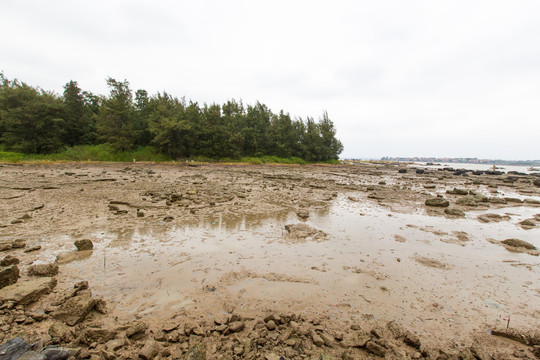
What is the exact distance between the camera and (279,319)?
3219 mm

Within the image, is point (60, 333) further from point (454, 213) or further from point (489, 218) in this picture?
point (489, 218)

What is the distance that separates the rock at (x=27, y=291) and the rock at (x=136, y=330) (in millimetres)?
1811

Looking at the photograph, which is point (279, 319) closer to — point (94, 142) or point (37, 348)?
point (37, 348)

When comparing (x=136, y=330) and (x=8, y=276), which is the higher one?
(x=8, y=276)

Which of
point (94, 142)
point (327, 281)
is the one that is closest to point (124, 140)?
point (94, 142)

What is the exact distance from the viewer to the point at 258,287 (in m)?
4.19

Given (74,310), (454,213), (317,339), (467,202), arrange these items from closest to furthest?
(317,339) < (74,310) < (454,213) < (467,202)

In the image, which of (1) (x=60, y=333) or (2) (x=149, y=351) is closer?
(2) (x=149, y=351)

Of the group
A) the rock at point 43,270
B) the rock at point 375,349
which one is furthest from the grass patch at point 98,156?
the rock at point 375,349

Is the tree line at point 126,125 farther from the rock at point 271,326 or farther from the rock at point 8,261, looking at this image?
the rock at point 271,326

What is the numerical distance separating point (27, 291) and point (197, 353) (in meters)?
3.04

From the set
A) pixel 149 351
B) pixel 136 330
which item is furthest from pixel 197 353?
pixel 136 330

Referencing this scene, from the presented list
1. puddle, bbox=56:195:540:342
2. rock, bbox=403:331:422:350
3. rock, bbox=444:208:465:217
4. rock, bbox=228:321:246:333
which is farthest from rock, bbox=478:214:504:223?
rock, bbox=228:321:246:333

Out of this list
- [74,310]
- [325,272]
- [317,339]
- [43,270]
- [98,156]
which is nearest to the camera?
[317,339]
